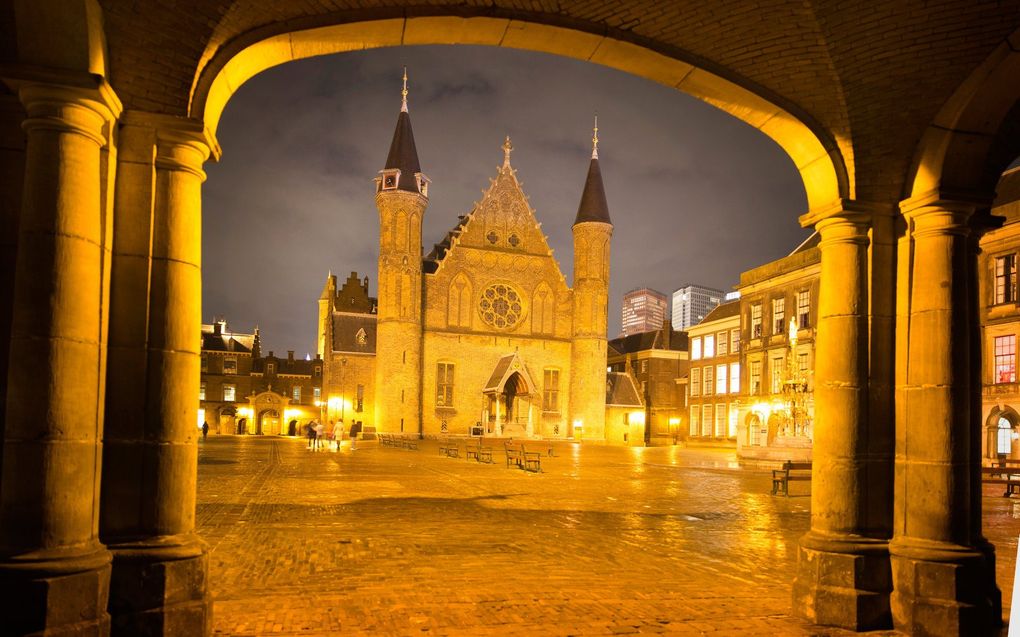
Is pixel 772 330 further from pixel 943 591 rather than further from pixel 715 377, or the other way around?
pixel 943 591

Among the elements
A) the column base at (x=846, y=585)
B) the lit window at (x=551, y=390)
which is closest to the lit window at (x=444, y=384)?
the lit window at (x=551, y=390)

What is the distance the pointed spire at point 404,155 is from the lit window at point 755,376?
23.8 meters

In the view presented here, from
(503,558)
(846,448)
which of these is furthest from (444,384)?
(846,448)

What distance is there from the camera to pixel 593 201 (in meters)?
55.1

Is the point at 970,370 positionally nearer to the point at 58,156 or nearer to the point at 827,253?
the point at 827,253

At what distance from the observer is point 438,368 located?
168 ft

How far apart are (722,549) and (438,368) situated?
1676 inches

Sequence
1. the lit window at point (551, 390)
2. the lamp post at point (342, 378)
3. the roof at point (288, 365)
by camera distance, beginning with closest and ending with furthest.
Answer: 1. the lit window at point (551, 390)
2. the lamp post at point (342, 378)
3. the roof at point (288, 365)

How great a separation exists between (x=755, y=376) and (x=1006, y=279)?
1754cm

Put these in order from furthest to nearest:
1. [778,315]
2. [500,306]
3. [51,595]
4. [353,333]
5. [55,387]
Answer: [353,333]
[500,306]
[778,315]
[55,387]
[51,595]

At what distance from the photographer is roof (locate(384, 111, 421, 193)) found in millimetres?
50625

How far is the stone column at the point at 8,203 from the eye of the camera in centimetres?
542

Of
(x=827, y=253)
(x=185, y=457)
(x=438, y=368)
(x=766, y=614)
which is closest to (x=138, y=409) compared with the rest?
(x=185, y=457)

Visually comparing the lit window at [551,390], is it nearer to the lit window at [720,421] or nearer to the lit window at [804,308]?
the lit window at [720,421]
